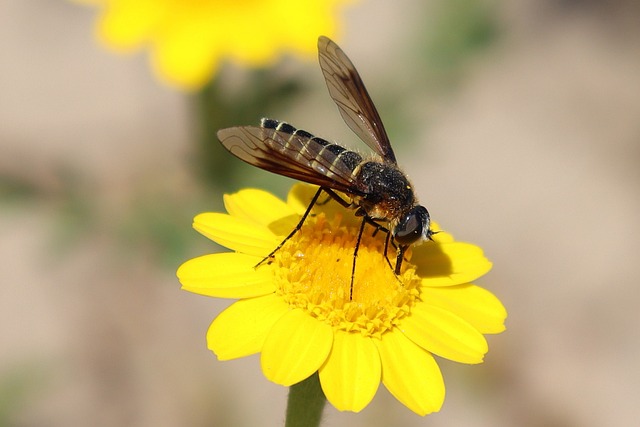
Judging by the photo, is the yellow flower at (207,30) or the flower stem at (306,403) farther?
the yellow flower at (207,30)

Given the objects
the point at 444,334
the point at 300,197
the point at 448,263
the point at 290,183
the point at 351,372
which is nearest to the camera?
the point at 351,372

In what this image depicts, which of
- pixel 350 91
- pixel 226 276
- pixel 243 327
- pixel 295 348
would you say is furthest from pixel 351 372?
pixel 350 91

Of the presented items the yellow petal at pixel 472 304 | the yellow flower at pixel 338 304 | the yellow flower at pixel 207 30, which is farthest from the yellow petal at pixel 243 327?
the yellow flower at pixel 207 30

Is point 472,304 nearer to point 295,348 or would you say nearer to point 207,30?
point 295,348

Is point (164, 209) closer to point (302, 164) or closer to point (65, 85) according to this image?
point (65, 85)

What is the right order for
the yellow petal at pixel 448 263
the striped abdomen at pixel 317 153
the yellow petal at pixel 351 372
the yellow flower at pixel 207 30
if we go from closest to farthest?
the yellow petal at pixel 351 372, the striped abdomen at pixel 317 153, the yellow petal at pixel 448 263, the yellow flower at pixel 207 30

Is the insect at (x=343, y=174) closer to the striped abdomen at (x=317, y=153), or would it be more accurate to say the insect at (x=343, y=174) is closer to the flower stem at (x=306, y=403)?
the striped abdomen at (x=317, y=153)

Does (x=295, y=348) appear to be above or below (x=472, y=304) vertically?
below

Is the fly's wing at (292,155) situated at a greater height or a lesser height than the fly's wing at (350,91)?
lesser

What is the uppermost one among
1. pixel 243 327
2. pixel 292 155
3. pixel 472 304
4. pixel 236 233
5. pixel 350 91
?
pixel 350 91
